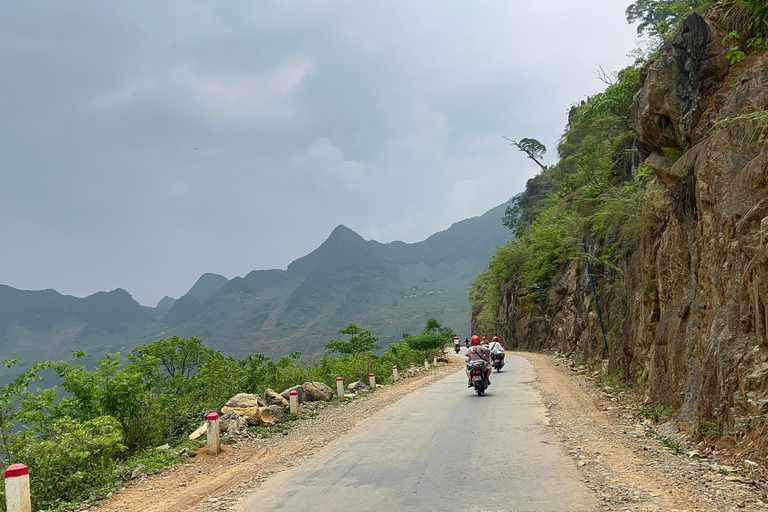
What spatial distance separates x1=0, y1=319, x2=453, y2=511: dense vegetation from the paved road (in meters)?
3.26

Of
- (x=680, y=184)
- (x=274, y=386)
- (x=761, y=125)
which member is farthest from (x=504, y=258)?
(x=761, y=125)

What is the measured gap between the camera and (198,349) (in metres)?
19.3

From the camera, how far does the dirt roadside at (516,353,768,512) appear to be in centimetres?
512

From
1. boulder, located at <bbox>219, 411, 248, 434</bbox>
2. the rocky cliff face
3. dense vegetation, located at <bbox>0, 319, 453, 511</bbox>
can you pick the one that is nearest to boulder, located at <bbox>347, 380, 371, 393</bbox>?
dense vegetation, located at <bbox>0, 319, 453, 511</bbox>

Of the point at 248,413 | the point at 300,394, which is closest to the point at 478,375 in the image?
the point at 300,394

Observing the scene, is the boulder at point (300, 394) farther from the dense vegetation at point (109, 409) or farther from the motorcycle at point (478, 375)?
the motorcycle at point (478, 375)

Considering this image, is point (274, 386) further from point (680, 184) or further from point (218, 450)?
point (680, 184)

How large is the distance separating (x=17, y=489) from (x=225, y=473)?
296cm

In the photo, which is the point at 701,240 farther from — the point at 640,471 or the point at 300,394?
the point at 300,394

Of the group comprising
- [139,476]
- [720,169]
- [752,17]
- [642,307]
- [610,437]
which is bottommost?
[610,437]

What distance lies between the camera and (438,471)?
261 inches

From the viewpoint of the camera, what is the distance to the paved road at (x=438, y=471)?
544 cm

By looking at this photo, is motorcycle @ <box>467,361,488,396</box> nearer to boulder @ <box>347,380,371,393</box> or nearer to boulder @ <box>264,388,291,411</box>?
boulder @ <box>264,388,291,411</box>

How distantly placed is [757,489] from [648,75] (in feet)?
31.0
